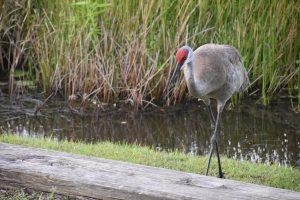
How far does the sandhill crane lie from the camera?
4.94 metres

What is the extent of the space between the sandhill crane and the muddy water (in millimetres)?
910

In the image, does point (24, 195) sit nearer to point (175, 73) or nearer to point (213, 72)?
point (175, 73)

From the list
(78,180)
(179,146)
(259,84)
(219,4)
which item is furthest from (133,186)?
(259,84)

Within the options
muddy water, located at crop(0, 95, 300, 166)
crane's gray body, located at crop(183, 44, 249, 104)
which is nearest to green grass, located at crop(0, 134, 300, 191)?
crane's gray body, located at crop(183, 44, 249, 104)

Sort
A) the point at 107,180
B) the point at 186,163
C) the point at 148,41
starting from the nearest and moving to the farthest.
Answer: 1. the point at 107,180
2. the point at 186,163
3. the point at 148,41

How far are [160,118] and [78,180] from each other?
4.00m

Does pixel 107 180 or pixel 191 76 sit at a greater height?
pixel 191 76

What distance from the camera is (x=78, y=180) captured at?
11.2 feet

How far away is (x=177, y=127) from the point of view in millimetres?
7125

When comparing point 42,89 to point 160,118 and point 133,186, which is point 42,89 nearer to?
point 160,118

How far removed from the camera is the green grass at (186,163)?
4797 millimetres

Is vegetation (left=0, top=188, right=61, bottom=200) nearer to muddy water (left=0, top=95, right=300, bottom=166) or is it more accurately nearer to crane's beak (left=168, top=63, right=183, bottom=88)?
crane's beak (left=168, top=63, right=183, bottom=88)

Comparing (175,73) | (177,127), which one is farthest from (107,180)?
(177,127)

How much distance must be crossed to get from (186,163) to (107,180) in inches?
71.5
